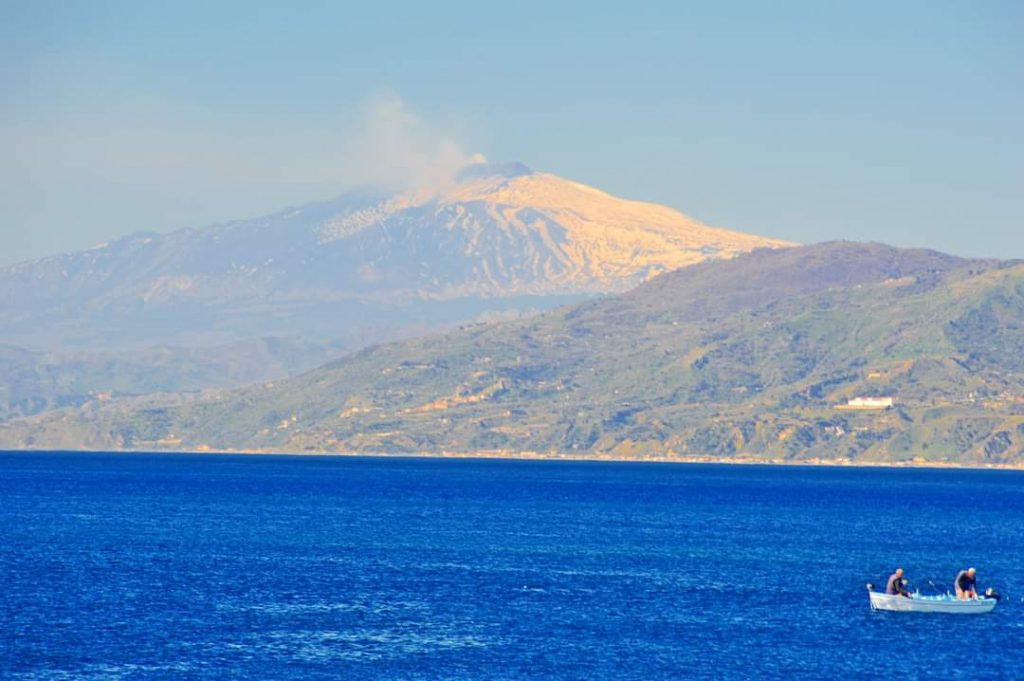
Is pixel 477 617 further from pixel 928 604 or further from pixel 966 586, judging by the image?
pixel 966 586

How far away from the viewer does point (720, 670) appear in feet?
377

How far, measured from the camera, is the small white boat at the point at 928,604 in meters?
144

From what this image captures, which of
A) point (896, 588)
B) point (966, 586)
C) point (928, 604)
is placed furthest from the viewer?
point (966, 586)

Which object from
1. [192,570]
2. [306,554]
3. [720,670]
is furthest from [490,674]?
[306,554]

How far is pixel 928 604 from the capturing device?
145250 millimetres

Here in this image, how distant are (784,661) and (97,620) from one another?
49.6 metres

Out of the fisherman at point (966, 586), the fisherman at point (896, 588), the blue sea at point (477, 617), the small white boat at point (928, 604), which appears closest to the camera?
the blue sea at point (477, 617)

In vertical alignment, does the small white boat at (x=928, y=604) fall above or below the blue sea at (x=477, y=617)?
below

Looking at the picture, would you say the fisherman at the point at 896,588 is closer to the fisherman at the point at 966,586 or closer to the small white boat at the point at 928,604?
the small white boat at the point at 928,604

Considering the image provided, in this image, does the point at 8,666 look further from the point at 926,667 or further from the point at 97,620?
the point at 926,667

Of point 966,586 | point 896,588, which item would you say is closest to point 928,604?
point 896,588

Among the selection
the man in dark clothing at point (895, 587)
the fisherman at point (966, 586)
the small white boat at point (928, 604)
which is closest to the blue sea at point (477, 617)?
the small white boat at point (928, 604)

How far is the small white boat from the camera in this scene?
5669 inches

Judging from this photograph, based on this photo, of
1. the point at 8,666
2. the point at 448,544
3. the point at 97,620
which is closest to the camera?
the point at 8,666
